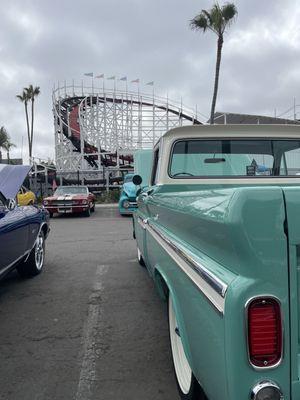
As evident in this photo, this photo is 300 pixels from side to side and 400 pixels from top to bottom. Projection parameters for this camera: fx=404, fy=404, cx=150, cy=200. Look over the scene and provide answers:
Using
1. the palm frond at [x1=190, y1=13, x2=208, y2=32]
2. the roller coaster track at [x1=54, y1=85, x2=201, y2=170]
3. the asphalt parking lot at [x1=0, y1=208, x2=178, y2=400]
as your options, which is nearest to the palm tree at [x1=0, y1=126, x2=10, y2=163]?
the roller coaster track at [x1=54, y1=85, x2=201, y2=170]

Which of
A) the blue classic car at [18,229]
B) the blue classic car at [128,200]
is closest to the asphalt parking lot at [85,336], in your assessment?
the blue classic car at [18,229]

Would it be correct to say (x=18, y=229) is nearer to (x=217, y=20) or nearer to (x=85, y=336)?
(x=85, y=336)

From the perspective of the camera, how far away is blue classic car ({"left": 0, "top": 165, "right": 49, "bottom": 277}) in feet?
15.4

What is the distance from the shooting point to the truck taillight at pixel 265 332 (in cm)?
168

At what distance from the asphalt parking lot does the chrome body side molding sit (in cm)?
108

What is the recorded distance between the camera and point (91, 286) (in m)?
5.79

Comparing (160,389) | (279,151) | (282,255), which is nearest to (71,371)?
(160,389)

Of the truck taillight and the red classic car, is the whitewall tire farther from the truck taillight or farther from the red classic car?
the red classic car

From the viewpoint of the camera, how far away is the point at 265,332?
1691 mm

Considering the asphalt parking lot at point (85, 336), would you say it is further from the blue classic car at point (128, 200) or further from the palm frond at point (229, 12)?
the palm frond at point (229, 12)

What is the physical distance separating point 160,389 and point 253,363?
158 cm

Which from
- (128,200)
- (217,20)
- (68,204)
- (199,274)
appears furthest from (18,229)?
(217,20)

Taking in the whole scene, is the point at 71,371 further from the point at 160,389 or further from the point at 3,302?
the point at 3,302

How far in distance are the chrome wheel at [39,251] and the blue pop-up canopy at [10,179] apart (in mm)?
1141
